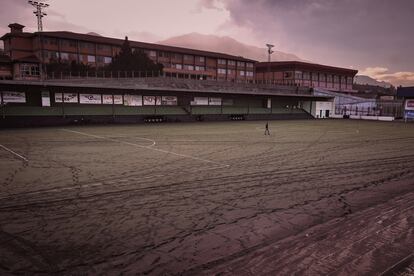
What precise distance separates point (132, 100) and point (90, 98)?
6255 mm

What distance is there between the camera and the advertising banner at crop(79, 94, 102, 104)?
41.9 m

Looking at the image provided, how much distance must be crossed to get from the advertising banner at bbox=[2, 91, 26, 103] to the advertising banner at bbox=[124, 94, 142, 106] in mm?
13585

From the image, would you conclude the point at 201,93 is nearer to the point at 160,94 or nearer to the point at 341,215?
the point at 160,94

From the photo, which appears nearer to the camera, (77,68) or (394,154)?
(394,154)

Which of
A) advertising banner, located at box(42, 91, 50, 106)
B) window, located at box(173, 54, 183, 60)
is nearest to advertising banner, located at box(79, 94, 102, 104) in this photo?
advertising banner, located at box(42, 91, 50, 106)

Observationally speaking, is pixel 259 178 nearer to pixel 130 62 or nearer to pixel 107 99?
pixel 107 99

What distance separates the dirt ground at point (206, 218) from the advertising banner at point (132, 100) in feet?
106

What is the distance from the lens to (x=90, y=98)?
42562 mm

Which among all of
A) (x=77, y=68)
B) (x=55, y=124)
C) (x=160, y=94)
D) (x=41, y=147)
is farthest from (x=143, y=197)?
(x=77, y=68)

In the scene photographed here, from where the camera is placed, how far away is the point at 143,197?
8789mm

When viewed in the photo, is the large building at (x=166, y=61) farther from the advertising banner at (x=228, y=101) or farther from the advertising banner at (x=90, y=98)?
the advertising banner at (x=90, y=98)

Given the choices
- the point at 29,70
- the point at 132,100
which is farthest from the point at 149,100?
the point at 29,70

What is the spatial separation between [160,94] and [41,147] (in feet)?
97.6

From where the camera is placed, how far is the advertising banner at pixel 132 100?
45344 mm
